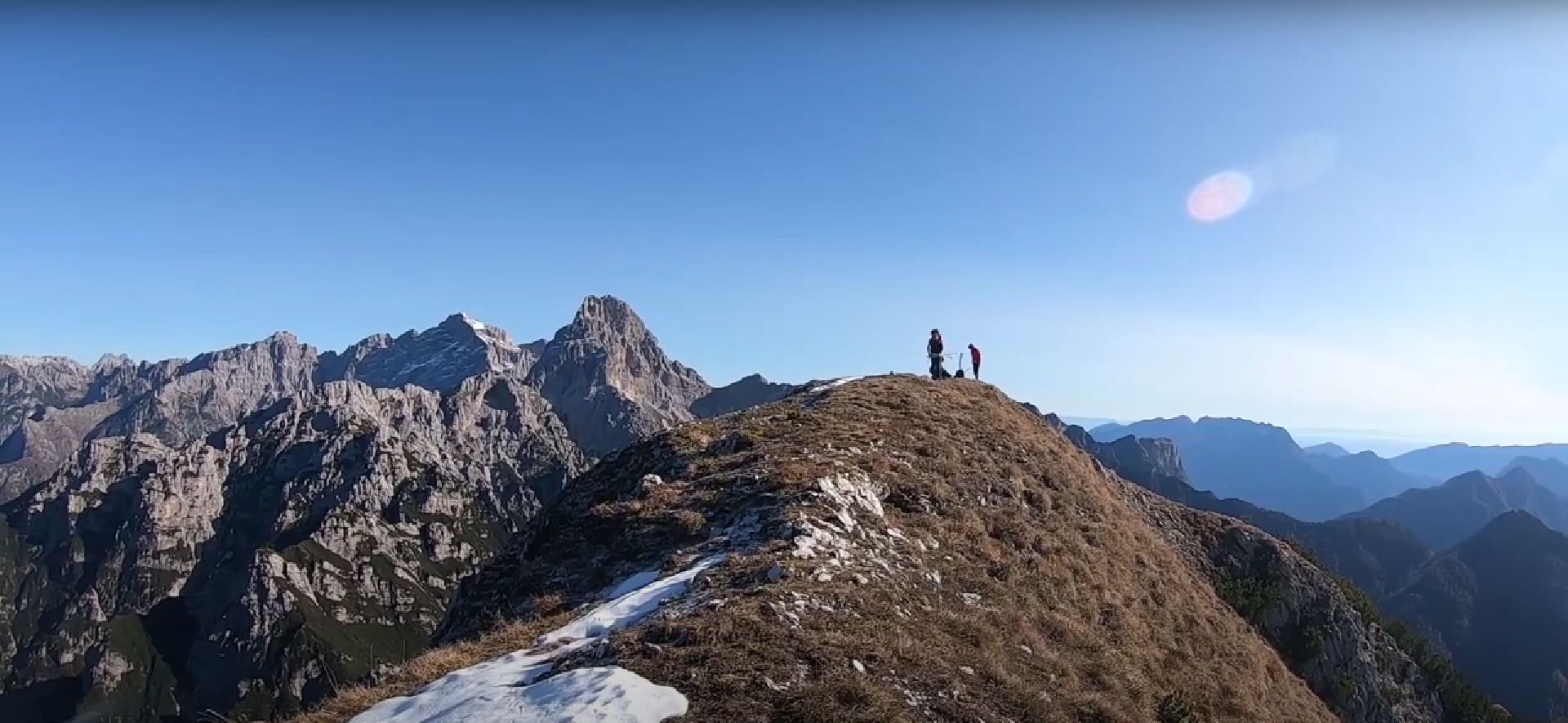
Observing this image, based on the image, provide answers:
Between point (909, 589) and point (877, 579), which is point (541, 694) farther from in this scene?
point (909, 589)

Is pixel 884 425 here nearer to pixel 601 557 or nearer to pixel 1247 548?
pixel 601 557

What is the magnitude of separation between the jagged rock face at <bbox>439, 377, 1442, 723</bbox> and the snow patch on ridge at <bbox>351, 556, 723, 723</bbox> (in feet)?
1.98

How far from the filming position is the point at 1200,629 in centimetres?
2833

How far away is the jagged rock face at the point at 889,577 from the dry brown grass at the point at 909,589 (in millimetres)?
71

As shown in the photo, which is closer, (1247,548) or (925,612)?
(925,612)

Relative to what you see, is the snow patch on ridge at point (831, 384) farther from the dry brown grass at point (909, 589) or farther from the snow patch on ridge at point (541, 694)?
the snow patch on ridge at point (541, 694)

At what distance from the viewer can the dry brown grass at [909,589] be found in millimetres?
14078

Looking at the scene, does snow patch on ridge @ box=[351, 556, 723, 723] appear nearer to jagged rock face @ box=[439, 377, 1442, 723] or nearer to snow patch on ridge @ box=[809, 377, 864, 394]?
jagged rock face @ box=[439, 377, 1442, 723]

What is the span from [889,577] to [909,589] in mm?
554

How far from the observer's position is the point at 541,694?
13.0 meters

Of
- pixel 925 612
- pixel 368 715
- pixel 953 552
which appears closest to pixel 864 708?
pixel 925 612

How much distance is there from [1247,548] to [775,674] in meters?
52.4

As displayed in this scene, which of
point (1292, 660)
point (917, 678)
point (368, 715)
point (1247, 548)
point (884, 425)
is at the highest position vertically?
point (884, 425)

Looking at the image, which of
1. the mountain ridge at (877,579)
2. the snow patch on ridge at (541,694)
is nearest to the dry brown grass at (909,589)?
the mountain ridge at (877,579)
